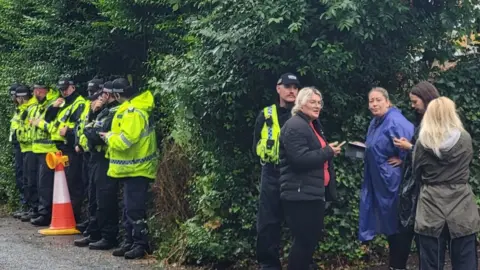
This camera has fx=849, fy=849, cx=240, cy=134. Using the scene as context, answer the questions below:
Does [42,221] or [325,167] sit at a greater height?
[325,167]

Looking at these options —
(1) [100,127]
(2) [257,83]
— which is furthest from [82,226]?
(2) [257,83]

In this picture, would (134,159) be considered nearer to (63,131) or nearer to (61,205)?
(63,131)

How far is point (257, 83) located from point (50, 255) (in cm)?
374

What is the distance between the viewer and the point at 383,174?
7730mm

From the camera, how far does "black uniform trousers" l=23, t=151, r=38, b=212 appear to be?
13.9 meters

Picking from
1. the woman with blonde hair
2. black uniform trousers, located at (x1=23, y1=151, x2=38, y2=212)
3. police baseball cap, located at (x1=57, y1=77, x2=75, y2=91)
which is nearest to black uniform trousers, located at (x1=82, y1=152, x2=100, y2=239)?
police baseball cap, located at (x1=57, y1=77, x2=75, y2=91)

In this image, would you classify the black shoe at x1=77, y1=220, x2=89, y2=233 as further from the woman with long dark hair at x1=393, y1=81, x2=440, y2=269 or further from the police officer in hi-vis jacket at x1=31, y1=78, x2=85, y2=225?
the woman with long dark hair at x1=393, y1=81, x2=440, y2=269

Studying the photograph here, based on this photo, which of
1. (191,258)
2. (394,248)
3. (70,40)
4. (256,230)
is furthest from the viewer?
(70,40)

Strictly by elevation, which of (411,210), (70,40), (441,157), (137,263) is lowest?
(137,263)

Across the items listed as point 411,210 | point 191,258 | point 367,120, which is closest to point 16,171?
point 191,258

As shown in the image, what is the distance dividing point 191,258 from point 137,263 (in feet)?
2.86

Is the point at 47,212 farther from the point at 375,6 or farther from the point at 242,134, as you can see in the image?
the point at 375,6

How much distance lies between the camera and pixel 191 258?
30.5 ft

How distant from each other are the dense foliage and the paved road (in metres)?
0.62
